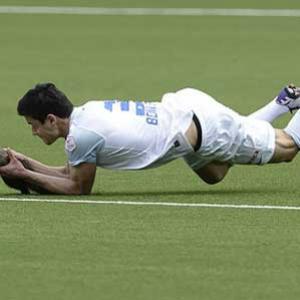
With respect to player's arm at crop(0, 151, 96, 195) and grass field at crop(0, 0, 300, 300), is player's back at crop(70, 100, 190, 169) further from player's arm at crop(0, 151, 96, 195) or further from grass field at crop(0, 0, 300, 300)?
grass field at crop(0, 0, 300, 300)

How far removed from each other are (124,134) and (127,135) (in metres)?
0.02

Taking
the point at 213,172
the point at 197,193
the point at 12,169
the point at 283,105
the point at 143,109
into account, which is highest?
the point at 143,109

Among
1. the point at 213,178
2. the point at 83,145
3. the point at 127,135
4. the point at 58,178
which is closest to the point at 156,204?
the point at 127,135

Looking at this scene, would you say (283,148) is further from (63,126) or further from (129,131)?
(63,126)

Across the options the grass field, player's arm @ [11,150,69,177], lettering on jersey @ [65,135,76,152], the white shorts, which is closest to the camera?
the grass field

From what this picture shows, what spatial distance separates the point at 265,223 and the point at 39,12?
52.4 feet

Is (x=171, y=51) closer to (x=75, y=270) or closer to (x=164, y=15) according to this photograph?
(x=164, y=15)

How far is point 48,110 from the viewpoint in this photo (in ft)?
41.5

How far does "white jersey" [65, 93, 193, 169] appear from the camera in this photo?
41.1 ft

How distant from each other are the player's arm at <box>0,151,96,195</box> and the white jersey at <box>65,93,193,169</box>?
118 mm

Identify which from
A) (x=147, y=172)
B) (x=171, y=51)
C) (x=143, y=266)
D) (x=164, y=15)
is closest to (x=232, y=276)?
(x=143, y=266)

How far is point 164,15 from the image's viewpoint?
89.5ft

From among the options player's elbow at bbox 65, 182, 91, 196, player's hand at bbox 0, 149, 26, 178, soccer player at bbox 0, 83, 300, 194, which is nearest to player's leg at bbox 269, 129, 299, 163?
soccer player at bbox 0, 83, 300, 194

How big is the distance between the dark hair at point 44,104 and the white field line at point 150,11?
14.6 meters
